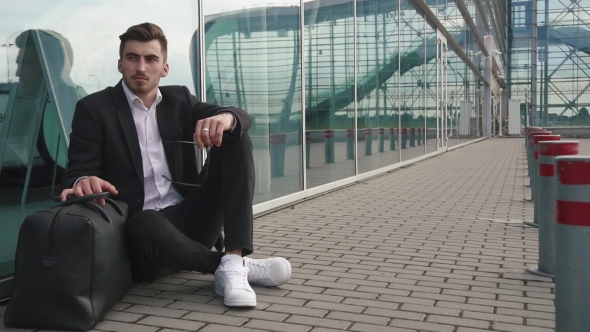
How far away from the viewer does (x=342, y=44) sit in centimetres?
974

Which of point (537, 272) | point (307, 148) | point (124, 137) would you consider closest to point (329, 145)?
point (307, 148)

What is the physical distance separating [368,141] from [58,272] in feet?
28.7

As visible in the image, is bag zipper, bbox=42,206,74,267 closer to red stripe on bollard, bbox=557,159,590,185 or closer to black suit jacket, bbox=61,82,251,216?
black suit jacket, bbox=61,82,251,216

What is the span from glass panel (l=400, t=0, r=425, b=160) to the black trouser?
11053 mm

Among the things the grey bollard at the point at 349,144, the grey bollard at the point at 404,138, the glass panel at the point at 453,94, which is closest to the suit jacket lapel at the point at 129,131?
the grey bollard at the point at 349,144

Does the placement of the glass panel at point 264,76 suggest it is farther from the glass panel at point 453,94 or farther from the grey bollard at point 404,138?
the glass panel at point 453,94

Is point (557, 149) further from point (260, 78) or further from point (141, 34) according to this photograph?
point (260, 78)

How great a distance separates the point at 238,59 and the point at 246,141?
10.1ft

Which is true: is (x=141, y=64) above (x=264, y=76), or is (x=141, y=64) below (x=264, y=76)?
below

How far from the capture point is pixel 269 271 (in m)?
3.67

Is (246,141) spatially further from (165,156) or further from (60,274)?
(60,274)

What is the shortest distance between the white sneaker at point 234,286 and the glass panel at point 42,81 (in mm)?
1091

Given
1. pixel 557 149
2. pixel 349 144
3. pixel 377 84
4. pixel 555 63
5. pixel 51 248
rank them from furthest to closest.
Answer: pixel 555 63 → pixel 377 84 → pixel 349 144 → pixel 557 149 → pixel 51 248

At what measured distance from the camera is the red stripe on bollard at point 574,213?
2531mm
